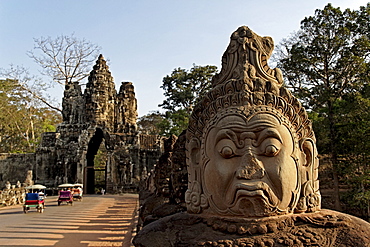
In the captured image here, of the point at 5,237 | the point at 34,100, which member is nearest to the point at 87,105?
the point at 34,100

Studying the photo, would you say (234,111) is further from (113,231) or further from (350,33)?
(350,33)

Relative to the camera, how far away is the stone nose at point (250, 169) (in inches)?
103

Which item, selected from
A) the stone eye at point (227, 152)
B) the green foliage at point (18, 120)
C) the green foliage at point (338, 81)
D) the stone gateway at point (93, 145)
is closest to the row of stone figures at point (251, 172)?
the stone eye at point (227, 152)

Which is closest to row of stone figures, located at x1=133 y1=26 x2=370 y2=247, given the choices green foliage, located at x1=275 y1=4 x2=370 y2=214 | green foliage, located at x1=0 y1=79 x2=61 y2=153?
green foliage, located at x1=275 y1=4 x2=370 y2=214

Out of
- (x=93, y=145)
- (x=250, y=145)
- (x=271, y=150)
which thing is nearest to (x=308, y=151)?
(x=271, y=150)

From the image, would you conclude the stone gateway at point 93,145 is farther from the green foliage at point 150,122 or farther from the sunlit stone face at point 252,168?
the sunlit stone face at point 252,168

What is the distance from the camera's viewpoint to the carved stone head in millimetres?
2660

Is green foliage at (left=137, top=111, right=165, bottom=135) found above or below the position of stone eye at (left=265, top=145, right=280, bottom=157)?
above

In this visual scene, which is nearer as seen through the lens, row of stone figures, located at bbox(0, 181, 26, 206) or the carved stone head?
the carved stone head

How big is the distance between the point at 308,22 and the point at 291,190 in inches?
585

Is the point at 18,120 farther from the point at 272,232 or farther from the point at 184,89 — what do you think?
the point at 272,232

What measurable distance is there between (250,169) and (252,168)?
18 millimetres

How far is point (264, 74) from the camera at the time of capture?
120 inches

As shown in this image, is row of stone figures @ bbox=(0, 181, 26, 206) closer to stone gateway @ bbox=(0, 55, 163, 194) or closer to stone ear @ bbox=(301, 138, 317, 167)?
stone gateway @ bbox=(0, 55, 163, 194)
